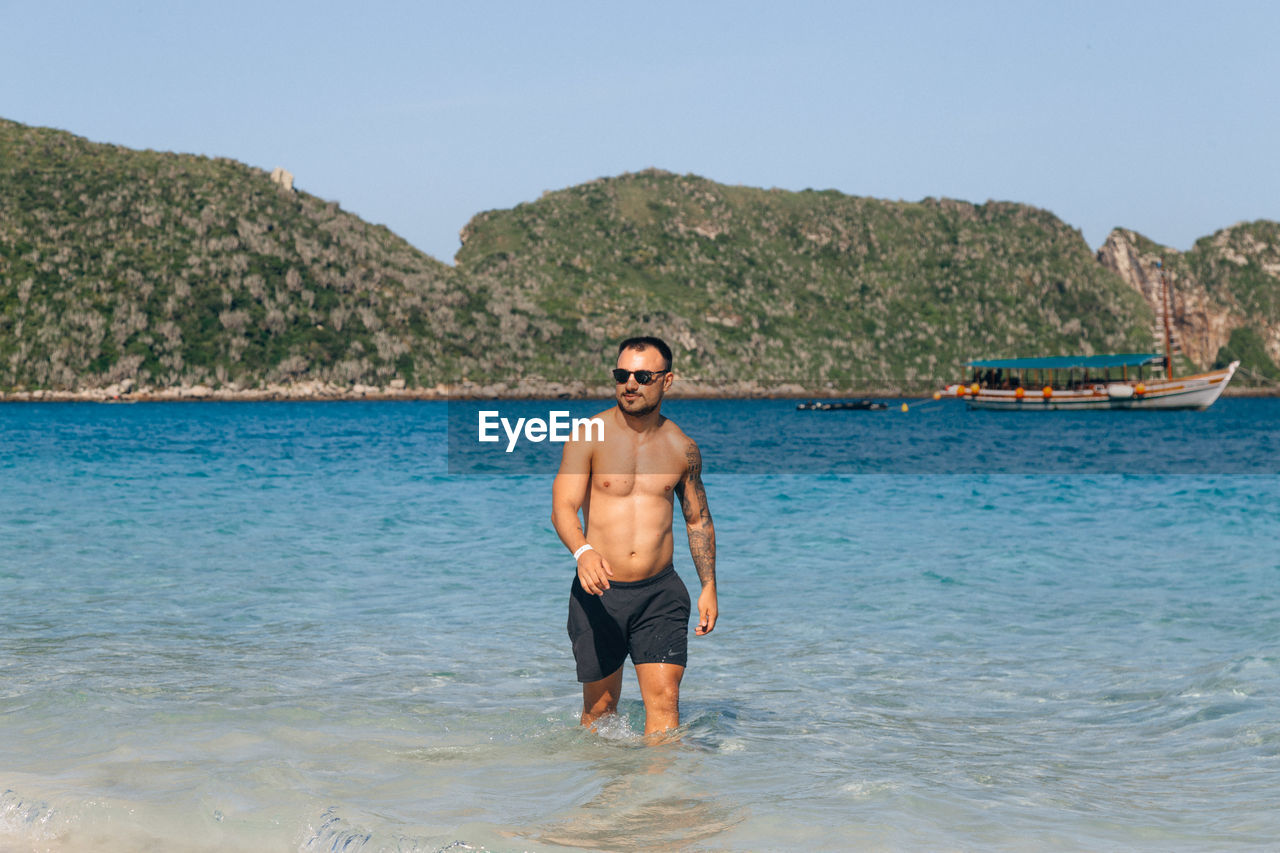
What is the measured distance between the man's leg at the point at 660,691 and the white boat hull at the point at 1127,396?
109003mm

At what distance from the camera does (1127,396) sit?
108500mm

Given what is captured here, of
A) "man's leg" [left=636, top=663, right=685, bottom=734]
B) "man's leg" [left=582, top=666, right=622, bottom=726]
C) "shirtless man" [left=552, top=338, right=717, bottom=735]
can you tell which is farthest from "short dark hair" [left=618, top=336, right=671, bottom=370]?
"man's leg" [left=582, top=666, right=622, bottom=726]

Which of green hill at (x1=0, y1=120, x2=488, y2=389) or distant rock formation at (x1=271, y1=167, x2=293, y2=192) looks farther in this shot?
distant rock formation at (x1=271, y1=167, x2=293, y2=192)

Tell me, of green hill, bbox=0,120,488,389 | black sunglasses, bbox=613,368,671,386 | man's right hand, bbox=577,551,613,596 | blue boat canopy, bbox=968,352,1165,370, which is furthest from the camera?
green hill, bbox=0,120,488,389

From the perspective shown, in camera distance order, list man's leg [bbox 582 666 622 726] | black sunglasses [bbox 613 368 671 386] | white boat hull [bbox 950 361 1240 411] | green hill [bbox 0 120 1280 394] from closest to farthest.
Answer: black sunglasses [bbox 613 368 671 386]
man's leg [bbox 582 666 622 726]
white boat hull [bbox 950 361 1240 411]
green hill [bbox 0 120 1280 394]

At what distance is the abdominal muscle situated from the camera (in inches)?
243

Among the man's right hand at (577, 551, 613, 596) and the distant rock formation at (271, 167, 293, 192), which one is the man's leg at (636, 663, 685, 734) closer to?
the man's right hand at (577, 551, 613, 596)

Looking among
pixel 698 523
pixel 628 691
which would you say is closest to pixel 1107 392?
pixel 628 691

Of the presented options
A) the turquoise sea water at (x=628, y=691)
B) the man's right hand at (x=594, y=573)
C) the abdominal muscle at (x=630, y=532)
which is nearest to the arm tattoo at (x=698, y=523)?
the abdominal muscle at (x=630, y=532)

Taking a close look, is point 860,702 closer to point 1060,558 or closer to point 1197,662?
point 1197,662

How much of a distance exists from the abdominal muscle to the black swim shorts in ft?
0.26

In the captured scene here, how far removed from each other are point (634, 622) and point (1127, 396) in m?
113

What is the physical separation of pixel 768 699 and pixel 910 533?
1268 cm

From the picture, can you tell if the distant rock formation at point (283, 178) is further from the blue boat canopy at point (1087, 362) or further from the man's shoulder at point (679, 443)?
the man's shoulder at point (679, 443)
